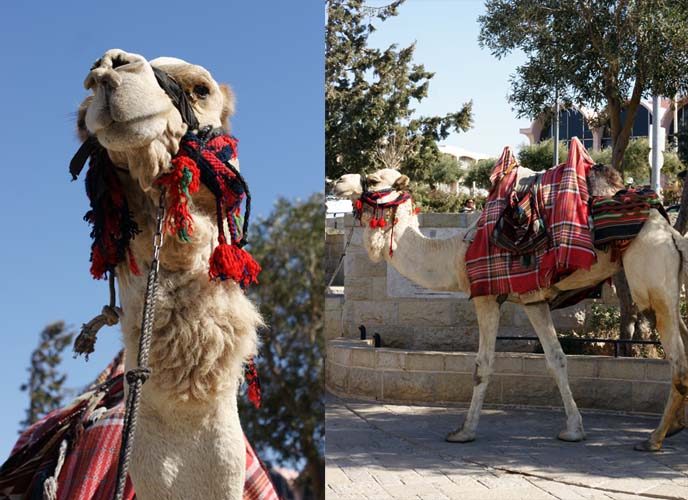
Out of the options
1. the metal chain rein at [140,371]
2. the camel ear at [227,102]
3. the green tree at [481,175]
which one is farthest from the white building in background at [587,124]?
the metal chain rein at [140,371]

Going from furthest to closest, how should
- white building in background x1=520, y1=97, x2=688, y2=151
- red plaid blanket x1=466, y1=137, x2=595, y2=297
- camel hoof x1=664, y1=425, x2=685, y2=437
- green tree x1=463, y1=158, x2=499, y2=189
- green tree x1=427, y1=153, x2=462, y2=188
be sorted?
green tree x1=463, y1=158, x2=499, y2=189
green tree x1=427, y1=153, x2=462, y2=188
white building in background x1=520, y1=97, x2=688, y2=151
camel hoof x1=664, y1=425, x2=685, y2=437
red plaid blanket x1=466, y1=137, x2=595, y2=297

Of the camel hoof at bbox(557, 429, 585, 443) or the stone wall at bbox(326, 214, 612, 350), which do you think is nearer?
the camel hoof at bbox(557, 429, 585, 443)

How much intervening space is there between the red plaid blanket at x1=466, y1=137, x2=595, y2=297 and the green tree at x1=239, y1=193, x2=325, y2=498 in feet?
11.9

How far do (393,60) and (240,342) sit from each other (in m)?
7.35

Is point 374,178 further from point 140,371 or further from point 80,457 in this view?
point 140,371

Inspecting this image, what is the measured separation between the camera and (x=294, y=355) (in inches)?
63.8

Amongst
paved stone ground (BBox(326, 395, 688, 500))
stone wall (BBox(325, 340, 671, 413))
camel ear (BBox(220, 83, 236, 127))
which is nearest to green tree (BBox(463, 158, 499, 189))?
stone wall (BBox(325, 340, 671, 413))

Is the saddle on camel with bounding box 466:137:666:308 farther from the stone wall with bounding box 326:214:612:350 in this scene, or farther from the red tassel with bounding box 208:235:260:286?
the red tassel with bounding box 208:235:260:286

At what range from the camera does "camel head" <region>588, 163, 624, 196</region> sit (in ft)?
17.9

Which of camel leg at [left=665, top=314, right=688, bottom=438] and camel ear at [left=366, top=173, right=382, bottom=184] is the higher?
camel ear at [left=366, top=173, right=382, bottom=184]

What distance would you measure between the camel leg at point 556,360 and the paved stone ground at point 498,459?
0.37 feet

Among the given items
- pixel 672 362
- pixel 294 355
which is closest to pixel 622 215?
pixel 672 362

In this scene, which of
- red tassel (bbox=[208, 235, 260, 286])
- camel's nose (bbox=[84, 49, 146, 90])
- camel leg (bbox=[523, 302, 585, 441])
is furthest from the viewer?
camel leg (bbox=[523, 302, 585, 441])

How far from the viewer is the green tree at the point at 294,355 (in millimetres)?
1587
